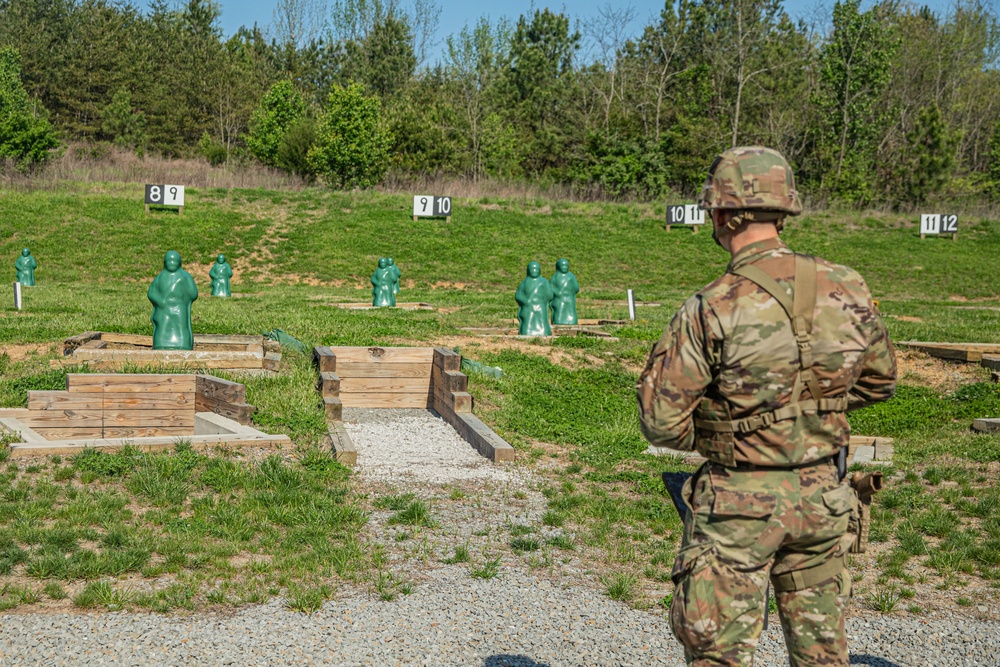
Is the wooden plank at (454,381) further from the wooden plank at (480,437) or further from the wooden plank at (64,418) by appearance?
the wooden plank at (64,418)

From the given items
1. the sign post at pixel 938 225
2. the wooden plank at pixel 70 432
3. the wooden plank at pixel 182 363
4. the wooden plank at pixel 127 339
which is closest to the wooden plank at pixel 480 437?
the wooden plank at pixel 182 363

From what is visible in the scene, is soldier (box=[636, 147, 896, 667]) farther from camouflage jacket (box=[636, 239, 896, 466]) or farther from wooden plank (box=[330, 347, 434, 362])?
wooden plank (box=[330, 347, 434, 362])

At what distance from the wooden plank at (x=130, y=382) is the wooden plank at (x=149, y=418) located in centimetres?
20

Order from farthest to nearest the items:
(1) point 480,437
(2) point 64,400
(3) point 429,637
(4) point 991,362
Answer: (4) point 991,362, (1) point 480,437, (2) point 64,400, (3) point 429,637

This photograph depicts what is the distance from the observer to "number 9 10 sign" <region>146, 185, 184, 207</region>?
32.6 m

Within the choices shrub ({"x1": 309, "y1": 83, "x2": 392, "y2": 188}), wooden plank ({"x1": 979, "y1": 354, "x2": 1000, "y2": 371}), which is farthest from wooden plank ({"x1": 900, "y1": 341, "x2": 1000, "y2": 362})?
shrub ({"x1": 309, "y1": 83, "x2": 392, "y2": 188})

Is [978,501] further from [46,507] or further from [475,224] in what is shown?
[475,224]

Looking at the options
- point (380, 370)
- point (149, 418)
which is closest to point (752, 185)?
point (149, 418)

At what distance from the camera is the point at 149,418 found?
29.3 ft

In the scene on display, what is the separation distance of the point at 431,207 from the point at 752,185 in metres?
31.6

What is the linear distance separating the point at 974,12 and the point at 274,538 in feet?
209

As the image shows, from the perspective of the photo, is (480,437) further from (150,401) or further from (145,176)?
(145,176)

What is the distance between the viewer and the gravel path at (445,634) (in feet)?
14.1

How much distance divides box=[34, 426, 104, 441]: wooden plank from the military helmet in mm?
7020
